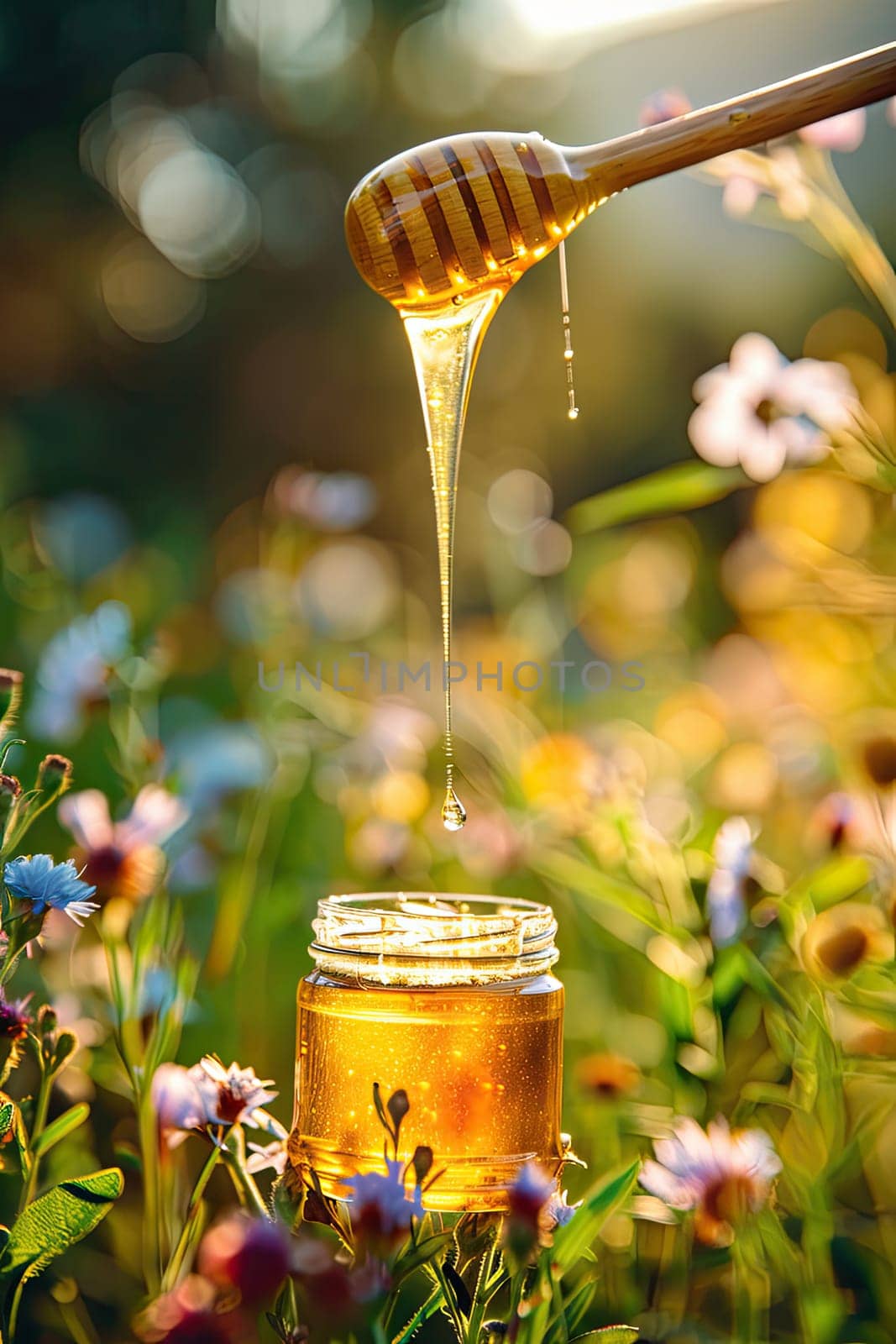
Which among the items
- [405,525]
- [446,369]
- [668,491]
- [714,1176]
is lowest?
[405,525]

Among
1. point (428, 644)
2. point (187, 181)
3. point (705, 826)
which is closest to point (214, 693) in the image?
point (428, 644)

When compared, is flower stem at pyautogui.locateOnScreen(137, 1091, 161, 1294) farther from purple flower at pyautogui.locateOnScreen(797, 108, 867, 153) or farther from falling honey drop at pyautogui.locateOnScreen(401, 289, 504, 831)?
purple flower at pyautogui.locateOnScreen(797, 108, 867, 153)

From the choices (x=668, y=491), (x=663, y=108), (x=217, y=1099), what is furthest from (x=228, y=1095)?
(x=663, y=108)

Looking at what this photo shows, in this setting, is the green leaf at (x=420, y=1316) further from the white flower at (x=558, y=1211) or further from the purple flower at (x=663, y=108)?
the purple flower at (x=663, y=108)

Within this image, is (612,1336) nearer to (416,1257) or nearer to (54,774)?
Result: (416,1257)

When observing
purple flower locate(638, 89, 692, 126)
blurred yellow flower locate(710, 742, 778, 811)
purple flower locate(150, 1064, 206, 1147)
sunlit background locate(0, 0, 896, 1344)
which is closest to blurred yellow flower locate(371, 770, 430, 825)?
sunlit background locate(0, 0, 896, 1344)

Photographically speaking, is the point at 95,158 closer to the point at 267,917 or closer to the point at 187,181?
the point at 187,181
